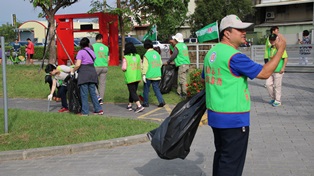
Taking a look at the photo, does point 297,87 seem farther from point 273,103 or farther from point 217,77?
point 217,77

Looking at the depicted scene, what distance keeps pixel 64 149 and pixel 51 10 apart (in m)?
14.2

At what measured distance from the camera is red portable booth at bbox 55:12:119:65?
21.5 metres

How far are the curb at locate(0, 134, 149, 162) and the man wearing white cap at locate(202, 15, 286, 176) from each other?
3.37 m

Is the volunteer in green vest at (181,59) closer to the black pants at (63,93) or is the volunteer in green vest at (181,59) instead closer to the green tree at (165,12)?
the black pants at (63,93)

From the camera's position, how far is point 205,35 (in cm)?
1797

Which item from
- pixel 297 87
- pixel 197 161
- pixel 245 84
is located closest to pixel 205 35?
pixel 297 87

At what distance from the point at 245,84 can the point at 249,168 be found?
6.93 feet

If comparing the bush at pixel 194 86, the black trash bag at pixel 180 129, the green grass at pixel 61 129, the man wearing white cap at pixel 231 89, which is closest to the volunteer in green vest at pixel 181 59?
the bush at pixel 194 86

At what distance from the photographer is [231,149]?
12.7ft

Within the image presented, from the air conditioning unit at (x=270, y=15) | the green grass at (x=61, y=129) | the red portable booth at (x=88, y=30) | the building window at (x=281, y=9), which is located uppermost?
the building window at (x=281, y=9)

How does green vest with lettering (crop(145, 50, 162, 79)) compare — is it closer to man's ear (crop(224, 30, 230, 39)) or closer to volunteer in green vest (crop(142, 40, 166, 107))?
volunteer in green vest (crop(142, 40, 166, 107))

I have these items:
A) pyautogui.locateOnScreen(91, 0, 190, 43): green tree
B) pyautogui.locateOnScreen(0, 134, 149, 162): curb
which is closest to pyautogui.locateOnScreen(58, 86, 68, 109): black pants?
pyautogui.locateOnScreen(0, 134, 149, 162): curb

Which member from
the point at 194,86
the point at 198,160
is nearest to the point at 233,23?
the point at 198,160

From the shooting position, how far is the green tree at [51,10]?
19059 millimetres
